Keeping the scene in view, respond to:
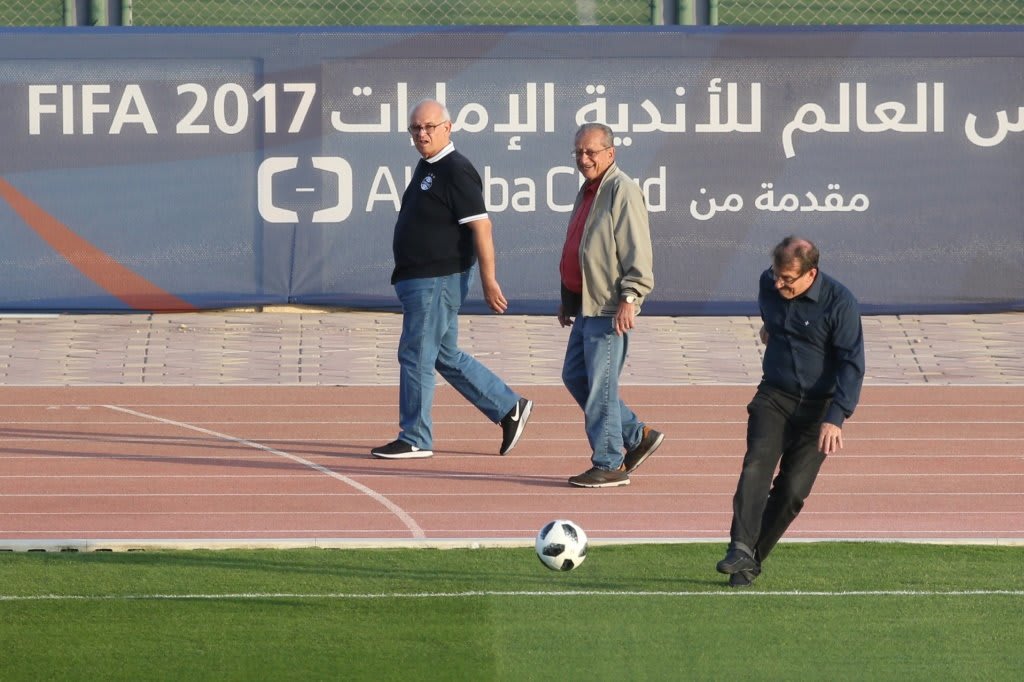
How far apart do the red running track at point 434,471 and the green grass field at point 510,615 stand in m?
0.43

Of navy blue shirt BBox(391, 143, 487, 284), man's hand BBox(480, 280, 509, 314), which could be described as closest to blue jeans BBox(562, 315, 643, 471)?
man's hand BBox(480, 280, 509, 314)

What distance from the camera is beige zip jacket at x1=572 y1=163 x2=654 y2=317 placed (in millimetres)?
9594

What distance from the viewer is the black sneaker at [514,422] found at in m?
10.8

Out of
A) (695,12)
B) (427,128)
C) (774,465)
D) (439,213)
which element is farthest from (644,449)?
(695,12)

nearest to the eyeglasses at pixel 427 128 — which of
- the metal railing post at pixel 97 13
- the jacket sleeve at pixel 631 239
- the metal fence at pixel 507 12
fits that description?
the jacket sleeve at pixel 631 239

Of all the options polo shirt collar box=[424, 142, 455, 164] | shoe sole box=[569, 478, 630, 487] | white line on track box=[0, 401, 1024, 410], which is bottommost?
white line on track box=[0, 401, 1024, 410]

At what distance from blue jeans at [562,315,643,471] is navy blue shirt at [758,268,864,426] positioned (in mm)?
1992

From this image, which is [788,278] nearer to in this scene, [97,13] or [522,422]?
[522,422]

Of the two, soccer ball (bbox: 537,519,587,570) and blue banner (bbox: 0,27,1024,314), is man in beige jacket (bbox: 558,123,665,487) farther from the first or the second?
blue banner (bbox: 0,27,1024,314)

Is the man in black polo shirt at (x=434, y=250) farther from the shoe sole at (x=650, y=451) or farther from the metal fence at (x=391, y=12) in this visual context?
the metal fence at (x=391, y=12)

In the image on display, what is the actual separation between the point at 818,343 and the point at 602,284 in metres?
2.14

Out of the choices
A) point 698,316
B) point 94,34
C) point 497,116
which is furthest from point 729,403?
point 94,34

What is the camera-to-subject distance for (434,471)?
1043 centimetres

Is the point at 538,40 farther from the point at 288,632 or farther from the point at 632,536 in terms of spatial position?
the point at 288,632
